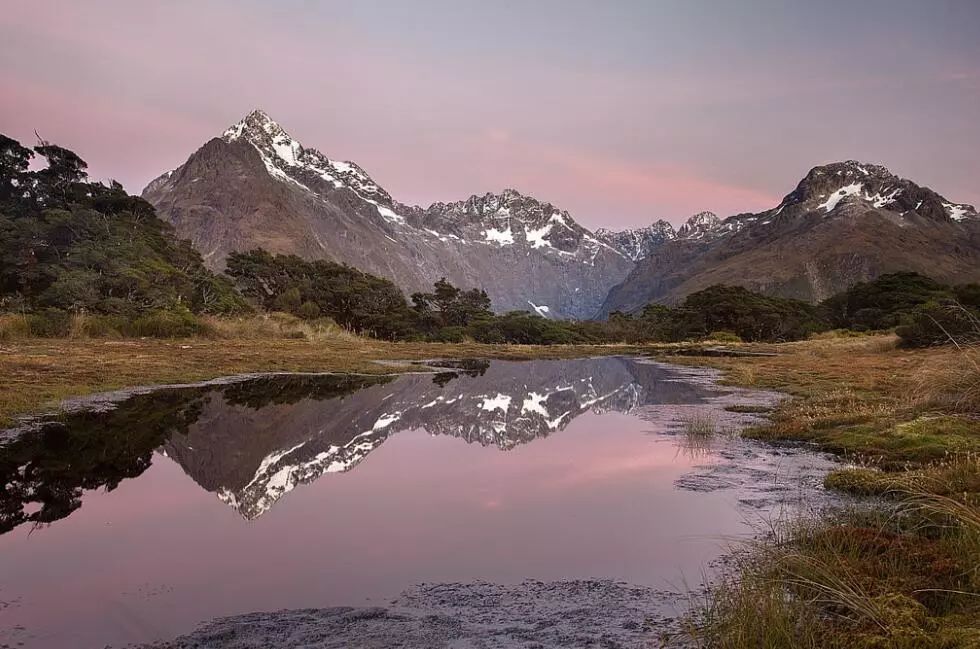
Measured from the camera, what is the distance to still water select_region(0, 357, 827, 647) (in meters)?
7.93

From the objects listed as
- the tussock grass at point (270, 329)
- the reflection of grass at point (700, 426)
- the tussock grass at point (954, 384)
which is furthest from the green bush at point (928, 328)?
the tussock grass at point (270, 329)

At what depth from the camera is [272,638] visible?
670cm

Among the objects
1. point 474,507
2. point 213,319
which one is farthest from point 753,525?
point 213,319

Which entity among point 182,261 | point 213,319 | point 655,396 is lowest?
point 655,396

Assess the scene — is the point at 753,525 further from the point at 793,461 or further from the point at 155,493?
the point at 155,493

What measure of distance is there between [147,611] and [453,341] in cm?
8645

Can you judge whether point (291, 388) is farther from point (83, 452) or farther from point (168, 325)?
point (168, 325)

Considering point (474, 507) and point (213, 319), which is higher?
point (213, 319)

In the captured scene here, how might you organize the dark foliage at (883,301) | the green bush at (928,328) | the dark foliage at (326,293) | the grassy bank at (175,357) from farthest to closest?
the dark foliage at (883,301) → the dark foliage at (326,293) → the green bush at (928,328) → the grassy bank at (175,357)

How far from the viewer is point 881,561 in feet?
25.1

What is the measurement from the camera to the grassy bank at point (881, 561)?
5.89 metres

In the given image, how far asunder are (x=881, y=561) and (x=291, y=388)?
26850 mm

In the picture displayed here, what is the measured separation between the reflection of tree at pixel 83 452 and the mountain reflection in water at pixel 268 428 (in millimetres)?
33

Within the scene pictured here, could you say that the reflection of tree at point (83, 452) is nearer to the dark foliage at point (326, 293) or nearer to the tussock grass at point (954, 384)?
the tussock grass at point (954, 384)
